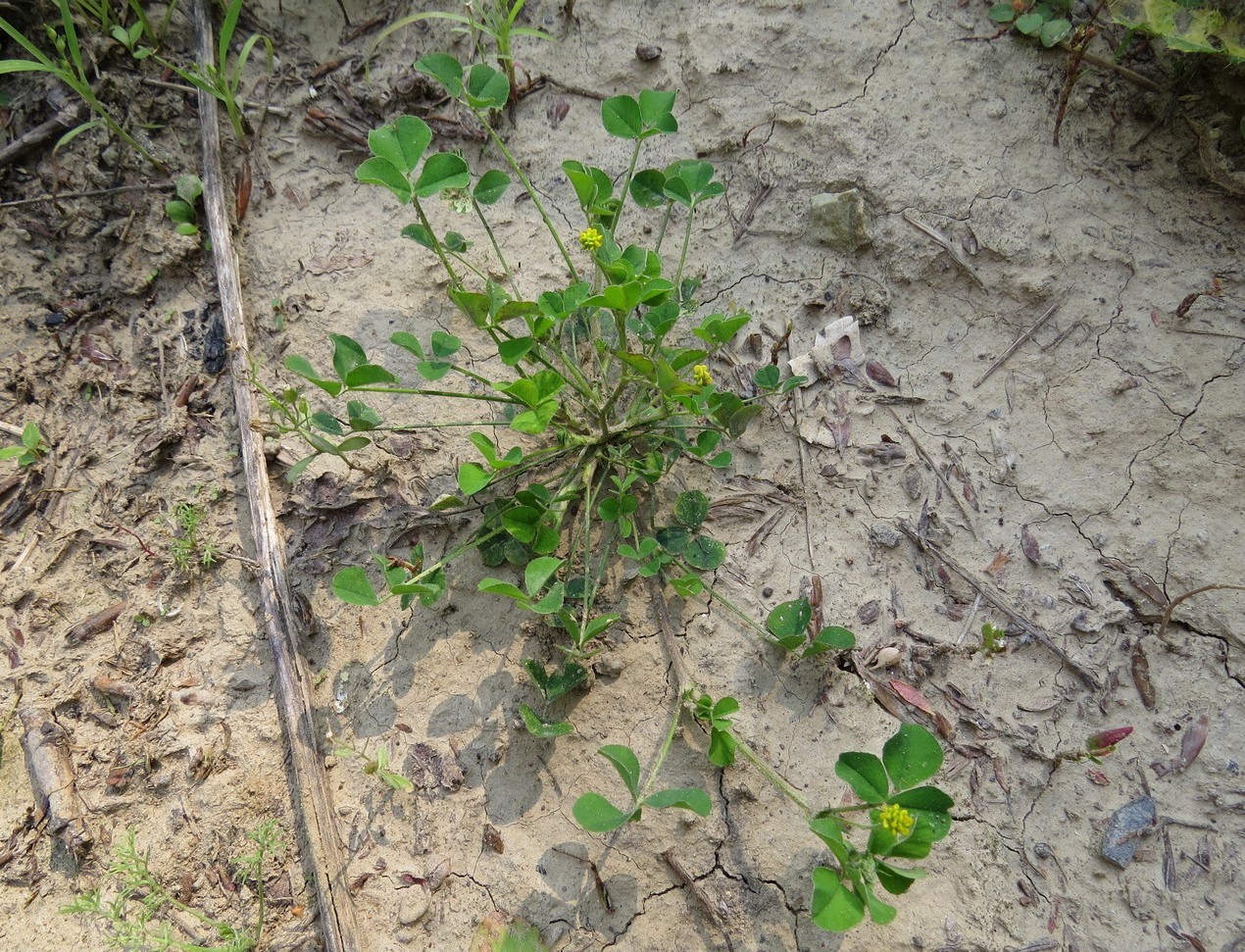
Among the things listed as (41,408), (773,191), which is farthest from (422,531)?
(773,191)

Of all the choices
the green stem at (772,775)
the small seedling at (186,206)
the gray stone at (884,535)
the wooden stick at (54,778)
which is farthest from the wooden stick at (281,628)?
the gray stone at (884,535)

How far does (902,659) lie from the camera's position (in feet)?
A: 7.31

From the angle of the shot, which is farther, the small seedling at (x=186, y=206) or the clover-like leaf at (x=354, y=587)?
the small seedling at (x=186, y=206)

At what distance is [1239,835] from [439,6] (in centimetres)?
374

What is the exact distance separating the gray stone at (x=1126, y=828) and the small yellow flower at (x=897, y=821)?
0.65m

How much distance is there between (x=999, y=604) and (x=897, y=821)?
2.69 feet

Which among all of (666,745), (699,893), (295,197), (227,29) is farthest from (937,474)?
(227,29)

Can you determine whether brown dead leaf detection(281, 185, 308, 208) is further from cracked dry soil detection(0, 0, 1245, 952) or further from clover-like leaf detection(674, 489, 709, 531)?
clover-like leaf detection(674, 489, 709, 531)

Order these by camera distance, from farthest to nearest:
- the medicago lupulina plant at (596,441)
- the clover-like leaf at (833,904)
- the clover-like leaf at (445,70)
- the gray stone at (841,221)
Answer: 1. the gray stone at (841,221)
2. the clover-like leaf at (445,70)
3. the medicago lupulina plant at (596,441)
4. the clover-like leaf at (833,904)

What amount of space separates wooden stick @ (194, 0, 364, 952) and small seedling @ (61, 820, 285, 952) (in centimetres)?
14

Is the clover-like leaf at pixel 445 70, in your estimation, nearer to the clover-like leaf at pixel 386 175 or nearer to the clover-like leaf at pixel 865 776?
the clover-like leaf at pixel 386 175

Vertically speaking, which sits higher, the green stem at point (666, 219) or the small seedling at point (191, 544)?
the green stem at point (666, 219)

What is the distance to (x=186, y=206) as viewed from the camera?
9.21 feet

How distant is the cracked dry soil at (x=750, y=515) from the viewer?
6.73 feet
